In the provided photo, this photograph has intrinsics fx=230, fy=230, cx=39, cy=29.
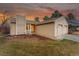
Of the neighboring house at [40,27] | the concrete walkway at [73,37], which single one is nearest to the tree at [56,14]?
the neighboring house at [40,27]

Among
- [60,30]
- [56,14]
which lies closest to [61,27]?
[60,30]

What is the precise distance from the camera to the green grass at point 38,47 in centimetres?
256

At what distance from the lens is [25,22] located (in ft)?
8.48

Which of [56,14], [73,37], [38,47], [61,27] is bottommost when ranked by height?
[38,47]

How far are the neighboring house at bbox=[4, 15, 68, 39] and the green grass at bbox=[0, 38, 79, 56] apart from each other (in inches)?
3.5

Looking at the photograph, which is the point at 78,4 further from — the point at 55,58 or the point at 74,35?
the point at 55,58

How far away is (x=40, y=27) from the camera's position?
258 centimetres

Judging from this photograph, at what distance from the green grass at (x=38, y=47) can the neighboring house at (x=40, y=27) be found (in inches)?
3.5

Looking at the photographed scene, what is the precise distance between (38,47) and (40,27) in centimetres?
22

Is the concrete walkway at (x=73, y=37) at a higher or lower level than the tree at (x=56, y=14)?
lower

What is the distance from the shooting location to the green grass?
2564mm

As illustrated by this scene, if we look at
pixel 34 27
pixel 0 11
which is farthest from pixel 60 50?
pixel 0 11

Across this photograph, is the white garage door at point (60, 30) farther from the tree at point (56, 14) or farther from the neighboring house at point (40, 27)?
the tree at point (56, 14)

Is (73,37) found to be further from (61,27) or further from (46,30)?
(46,30)
